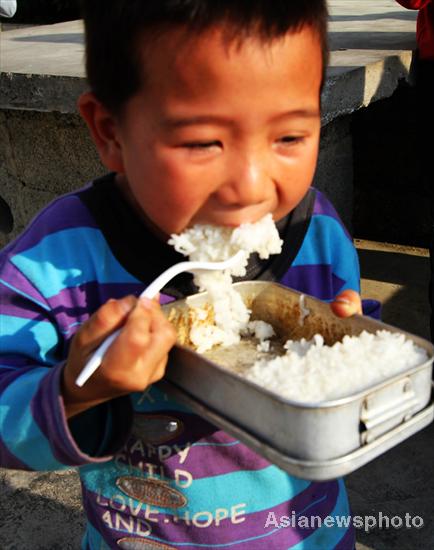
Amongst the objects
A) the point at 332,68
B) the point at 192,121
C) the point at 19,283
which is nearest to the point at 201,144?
the point at 192,121

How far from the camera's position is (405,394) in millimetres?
799

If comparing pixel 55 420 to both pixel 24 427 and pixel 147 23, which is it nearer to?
pixel 24 427

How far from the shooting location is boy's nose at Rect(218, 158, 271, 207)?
2.91 ft

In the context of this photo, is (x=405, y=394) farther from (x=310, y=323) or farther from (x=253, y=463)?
(x=253, y=463)

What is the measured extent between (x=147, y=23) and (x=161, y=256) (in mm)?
360

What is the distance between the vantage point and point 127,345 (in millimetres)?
801

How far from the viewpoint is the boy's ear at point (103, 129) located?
3.38 feet

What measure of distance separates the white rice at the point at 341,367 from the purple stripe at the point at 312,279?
267 millimetres

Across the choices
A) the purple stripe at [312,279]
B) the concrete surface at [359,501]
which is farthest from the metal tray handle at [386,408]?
the concrete surface at [359,501]

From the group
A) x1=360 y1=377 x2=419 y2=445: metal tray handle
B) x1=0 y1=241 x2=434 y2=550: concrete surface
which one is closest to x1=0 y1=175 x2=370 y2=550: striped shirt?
x1=360 y1=377 x2=419 y2=445: metal tray handle

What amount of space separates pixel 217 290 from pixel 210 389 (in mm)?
214

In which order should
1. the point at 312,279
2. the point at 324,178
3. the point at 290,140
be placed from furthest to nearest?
the point at 324,178 < the point at 312,279 < the point at 290,140

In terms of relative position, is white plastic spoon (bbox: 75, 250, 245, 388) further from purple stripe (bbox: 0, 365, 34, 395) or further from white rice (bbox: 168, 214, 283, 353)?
purple stripe (bbox: 0, 365, 34, 395)

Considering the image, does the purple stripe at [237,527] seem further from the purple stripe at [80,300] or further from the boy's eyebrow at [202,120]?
the boy's eyebrow at [202,120]
